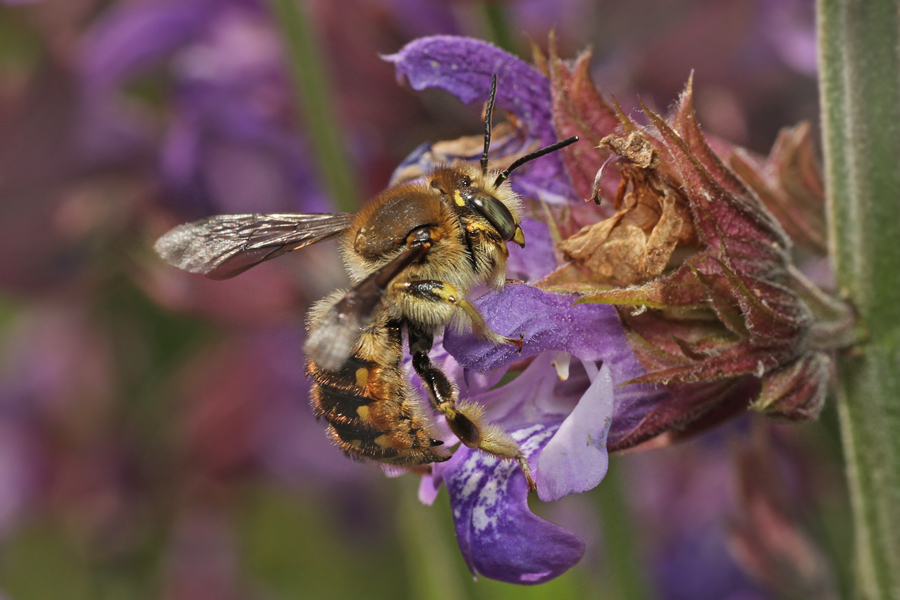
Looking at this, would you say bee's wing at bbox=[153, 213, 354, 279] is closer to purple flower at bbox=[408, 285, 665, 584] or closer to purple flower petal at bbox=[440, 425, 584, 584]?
purple flower at bbox=[408, 285, 665, 584]

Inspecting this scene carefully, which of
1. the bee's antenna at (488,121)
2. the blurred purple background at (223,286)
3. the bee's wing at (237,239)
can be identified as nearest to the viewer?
the bee's antenna at (488,121)

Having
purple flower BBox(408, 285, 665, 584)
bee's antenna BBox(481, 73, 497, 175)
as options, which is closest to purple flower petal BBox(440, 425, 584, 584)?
purple flower BBox(408, 285, 665, 584)

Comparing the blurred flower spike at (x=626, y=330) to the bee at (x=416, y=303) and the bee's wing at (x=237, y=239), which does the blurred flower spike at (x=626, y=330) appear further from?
the bee's wing at (x=237, y=239)

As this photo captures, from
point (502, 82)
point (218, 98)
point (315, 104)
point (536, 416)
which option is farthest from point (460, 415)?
point (218, 98)

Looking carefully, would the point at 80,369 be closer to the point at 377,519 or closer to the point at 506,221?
the point at 377,519

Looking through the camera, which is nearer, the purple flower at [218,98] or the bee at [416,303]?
the bee at [416,303]

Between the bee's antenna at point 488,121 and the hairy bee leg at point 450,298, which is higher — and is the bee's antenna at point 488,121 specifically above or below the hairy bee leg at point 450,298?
above

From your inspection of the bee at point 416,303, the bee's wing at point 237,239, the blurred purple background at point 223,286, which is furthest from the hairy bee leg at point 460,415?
the blurred purple background at point 223,286
